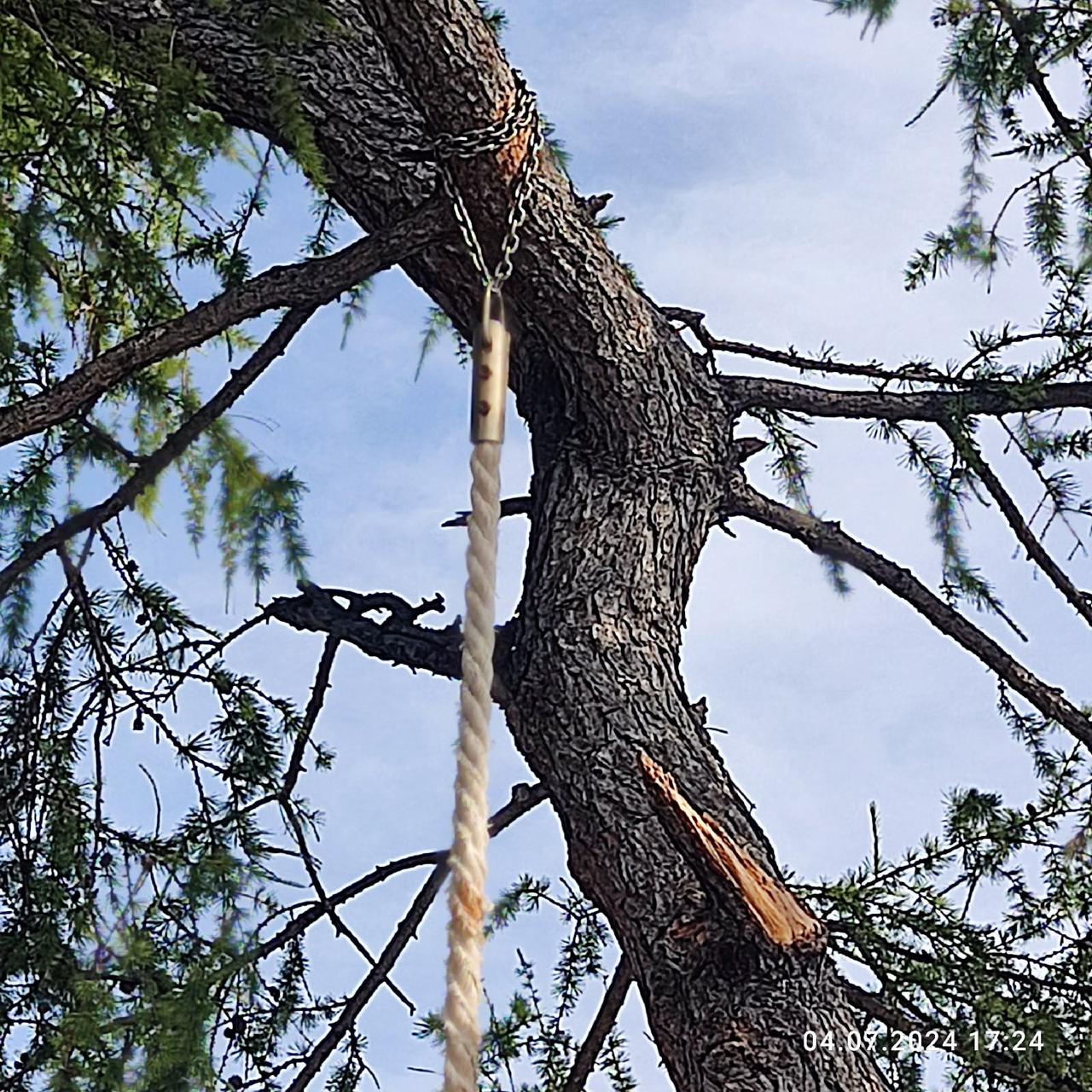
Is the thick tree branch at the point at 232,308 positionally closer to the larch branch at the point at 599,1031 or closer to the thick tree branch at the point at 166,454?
the thick tree branch at the point at 166,454

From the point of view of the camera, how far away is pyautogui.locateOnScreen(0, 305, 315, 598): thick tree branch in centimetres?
170

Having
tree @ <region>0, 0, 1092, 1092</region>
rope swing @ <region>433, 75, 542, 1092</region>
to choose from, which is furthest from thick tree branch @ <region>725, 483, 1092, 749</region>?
rope swing @ <region>433, 75, 542, 1092</region>

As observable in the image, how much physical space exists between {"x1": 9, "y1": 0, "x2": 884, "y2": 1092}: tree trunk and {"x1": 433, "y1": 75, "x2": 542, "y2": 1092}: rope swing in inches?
13.5

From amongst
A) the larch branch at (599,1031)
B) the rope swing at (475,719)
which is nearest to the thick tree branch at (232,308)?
the rope swing at (475,719)

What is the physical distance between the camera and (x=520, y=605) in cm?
176

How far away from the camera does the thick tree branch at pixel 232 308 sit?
57.5 inches

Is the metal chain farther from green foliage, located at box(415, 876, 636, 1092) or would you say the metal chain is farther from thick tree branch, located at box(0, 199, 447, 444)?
green foliage, located at box(415, 876, 636, 1092)

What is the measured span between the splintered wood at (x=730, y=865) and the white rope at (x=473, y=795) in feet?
1.07

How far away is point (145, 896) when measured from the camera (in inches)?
69.4

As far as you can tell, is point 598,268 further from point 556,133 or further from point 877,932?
point 877,932

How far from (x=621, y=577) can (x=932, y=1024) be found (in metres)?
0.57

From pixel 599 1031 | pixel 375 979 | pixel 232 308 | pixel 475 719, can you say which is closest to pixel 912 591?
pixel 599 1031

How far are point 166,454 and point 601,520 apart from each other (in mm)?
455

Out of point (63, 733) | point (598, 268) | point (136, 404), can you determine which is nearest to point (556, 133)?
point (598, 268)
